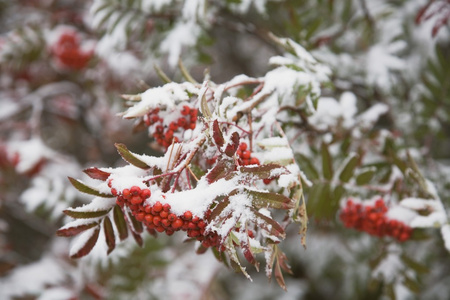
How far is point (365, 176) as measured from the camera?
54.9 inches

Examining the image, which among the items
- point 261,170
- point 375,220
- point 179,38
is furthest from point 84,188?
point 179,38

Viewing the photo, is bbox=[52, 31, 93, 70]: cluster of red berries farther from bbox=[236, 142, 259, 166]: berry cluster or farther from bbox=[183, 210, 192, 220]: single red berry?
bbox=[183, 210, 192, 220]: single red berry

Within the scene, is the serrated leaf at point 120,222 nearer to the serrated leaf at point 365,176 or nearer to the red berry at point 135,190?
the red berry at point 135,190

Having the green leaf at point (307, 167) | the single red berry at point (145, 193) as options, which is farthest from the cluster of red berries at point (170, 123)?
the green leaf at point (307, 167)

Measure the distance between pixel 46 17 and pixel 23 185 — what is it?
1.45 metres

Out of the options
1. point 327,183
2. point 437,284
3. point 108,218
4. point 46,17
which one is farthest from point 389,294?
point 46,17

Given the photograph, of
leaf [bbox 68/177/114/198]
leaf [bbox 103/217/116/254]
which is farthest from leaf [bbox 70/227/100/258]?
leaf [bbox 68/177/114/198]

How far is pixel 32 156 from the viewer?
8.53 feet

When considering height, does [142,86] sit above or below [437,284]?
above

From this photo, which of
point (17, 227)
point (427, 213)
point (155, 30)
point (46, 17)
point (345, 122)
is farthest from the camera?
point (17, 227)

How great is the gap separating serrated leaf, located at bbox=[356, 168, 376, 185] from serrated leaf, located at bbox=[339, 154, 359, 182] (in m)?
0.04

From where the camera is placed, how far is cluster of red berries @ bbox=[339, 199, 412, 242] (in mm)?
1315

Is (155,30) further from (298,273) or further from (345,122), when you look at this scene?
(298,273)

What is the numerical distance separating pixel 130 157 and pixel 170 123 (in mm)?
177
